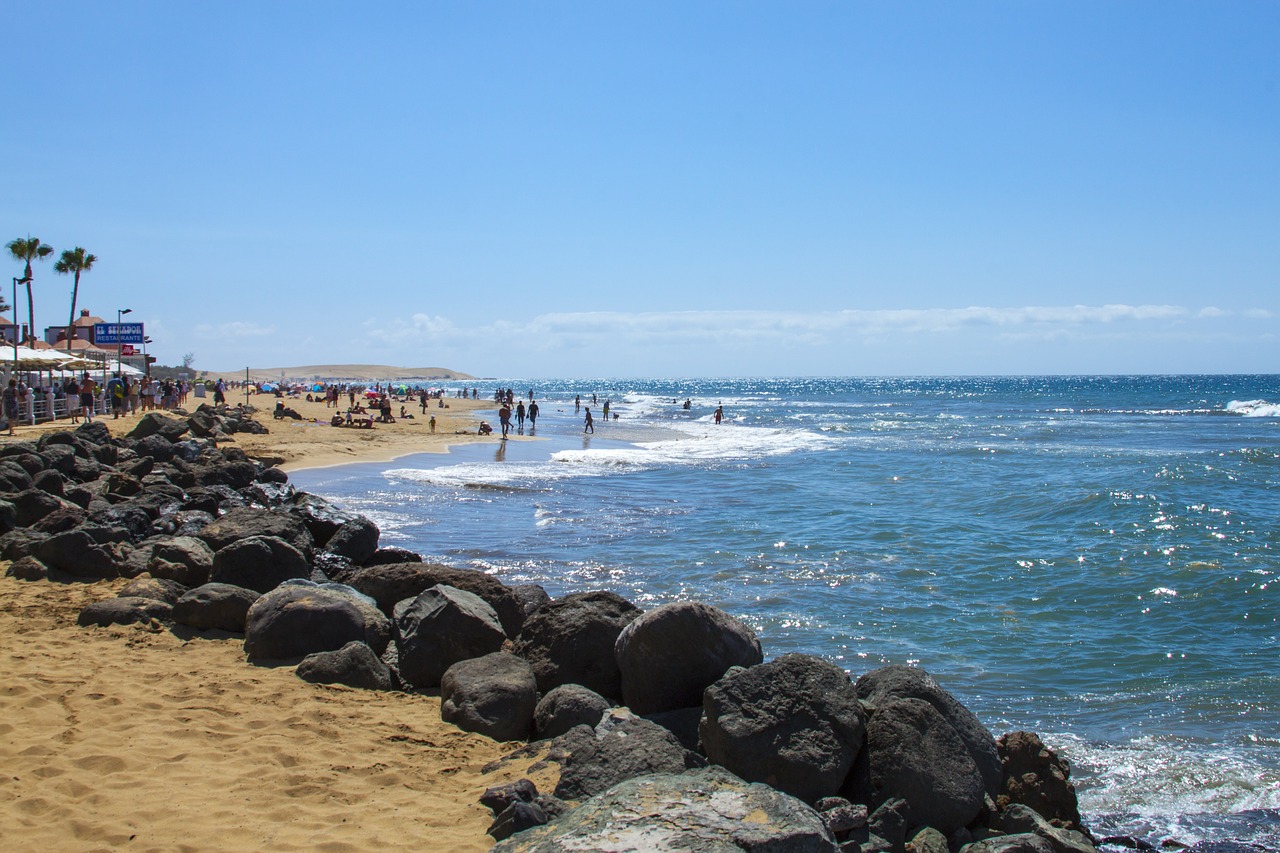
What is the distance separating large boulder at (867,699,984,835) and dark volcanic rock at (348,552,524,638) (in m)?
4.00

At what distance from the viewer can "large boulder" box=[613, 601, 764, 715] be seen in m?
6.65

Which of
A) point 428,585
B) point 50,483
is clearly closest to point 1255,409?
point 428,585

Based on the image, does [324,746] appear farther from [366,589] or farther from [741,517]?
[741,517]

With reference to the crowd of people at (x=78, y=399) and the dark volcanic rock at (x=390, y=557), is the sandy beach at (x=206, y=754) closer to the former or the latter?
the dark volcanic rock at (x=390, y=557)

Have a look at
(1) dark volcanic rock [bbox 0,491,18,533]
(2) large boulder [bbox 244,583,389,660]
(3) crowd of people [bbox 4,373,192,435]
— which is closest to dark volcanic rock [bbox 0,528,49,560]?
(1) dark volcanic rock [bbox 0,491,18,533]

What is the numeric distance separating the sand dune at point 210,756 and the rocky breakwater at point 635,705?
373mm

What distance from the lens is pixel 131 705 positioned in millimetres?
6598

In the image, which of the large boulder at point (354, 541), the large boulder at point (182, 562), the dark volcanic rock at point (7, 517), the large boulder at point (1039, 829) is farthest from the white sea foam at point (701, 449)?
the large boulder at point (1039, 829)

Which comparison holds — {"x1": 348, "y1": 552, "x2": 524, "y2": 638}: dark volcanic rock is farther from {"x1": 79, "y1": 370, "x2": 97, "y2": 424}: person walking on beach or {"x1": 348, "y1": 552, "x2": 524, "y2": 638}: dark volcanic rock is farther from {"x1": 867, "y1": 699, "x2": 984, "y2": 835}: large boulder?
{"x1": 79, "y1": 370, "x2": 97, "y2": 424}: person walking on beach

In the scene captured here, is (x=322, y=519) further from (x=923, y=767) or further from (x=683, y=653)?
(x=923, y=767)

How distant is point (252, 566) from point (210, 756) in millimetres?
3948

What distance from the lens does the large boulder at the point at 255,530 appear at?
1096 centimetres

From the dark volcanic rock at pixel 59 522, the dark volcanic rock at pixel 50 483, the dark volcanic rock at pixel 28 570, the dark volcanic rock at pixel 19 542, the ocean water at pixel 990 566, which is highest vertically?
the dark volcanic rock at pixel 50 483

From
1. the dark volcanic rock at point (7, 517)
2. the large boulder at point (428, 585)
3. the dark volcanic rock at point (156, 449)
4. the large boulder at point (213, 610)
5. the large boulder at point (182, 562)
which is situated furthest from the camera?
the dark volcanic rock at point (156, 449)
